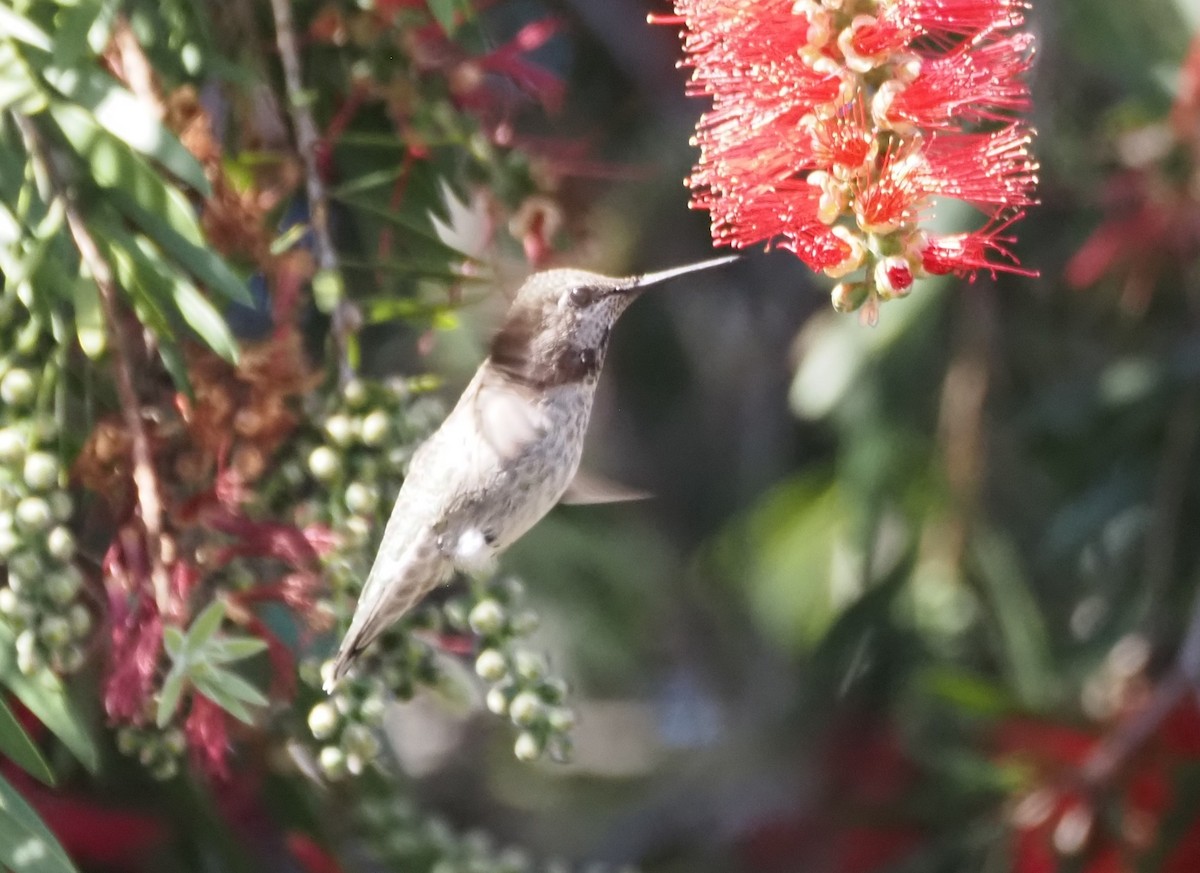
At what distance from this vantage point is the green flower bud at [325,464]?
1.30m

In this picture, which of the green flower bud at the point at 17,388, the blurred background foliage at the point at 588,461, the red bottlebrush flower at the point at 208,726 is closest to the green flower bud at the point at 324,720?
the blurred background foliage at the point at 588,461

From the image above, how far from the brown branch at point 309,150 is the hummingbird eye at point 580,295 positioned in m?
0.21

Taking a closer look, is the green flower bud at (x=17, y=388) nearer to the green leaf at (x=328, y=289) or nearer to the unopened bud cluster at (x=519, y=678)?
the green leaf at (x=328, y=289)

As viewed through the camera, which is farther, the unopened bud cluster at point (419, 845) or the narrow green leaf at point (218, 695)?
the unopened bud cluster at point (419, 845)

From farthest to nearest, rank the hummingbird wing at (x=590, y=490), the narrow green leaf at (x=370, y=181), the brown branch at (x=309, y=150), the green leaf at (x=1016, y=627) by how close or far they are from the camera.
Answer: the green leaf at (x=1016, y=627)
the hummingbird wing at (x=590, y=490)
the narrow green leaf at (x=370, y=181)
the brown branch at (x=309, y=150)

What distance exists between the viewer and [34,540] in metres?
1.21

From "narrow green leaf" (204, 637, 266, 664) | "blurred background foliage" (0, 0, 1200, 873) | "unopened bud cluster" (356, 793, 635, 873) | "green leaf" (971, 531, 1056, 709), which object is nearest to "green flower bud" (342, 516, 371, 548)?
"blurred background foliage" (0, 0, 1200, 873)

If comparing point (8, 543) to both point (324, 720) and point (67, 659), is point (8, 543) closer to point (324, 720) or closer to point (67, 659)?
point (67, 659)

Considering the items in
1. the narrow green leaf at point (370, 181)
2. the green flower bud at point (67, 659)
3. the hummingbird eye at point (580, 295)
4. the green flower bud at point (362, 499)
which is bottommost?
the hummingbird eye at point (580, 295)

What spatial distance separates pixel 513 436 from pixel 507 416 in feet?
0.06

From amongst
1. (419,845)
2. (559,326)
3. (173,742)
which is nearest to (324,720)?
(173,742)

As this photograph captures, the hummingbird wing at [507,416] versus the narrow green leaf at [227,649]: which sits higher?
the narrow green leaf at [227,649]

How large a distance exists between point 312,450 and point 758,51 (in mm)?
455

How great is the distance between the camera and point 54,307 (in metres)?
1.29
